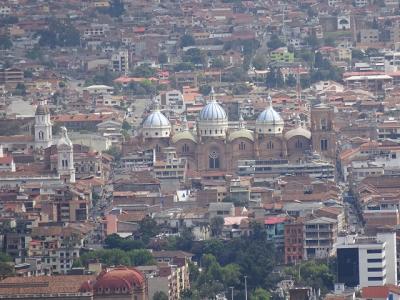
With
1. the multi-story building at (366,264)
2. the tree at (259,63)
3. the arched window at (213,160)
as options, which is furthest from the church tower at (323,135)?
the tree at (259,63)

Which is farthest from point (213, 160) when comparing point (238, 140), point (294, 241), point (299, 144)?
point (294, 241)

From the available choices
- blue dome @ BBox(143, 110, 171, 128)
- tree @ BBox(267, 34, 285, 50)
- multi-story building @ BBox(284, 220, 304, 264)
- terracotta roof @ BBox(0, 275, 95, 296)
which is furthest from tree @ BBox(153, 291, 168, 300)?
tree @ BBox(267, 34, 285, 50)

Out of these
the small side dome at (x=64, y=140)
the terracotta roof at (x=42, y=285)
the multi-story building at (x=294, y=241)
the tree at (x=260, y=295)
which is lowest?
the tree at (x=260, y=295)

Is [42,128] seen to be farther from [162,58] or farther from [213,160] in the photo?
[162,58]

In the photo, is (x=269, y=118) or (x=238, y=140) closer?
(x=238, y=140)

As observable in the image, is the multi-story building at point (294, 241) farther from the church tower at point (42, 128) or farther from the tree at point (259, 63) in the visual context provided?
the tree at point (259, 63)

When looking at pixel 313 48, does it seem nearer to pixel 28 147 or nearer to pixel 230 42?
pixel 230 42
